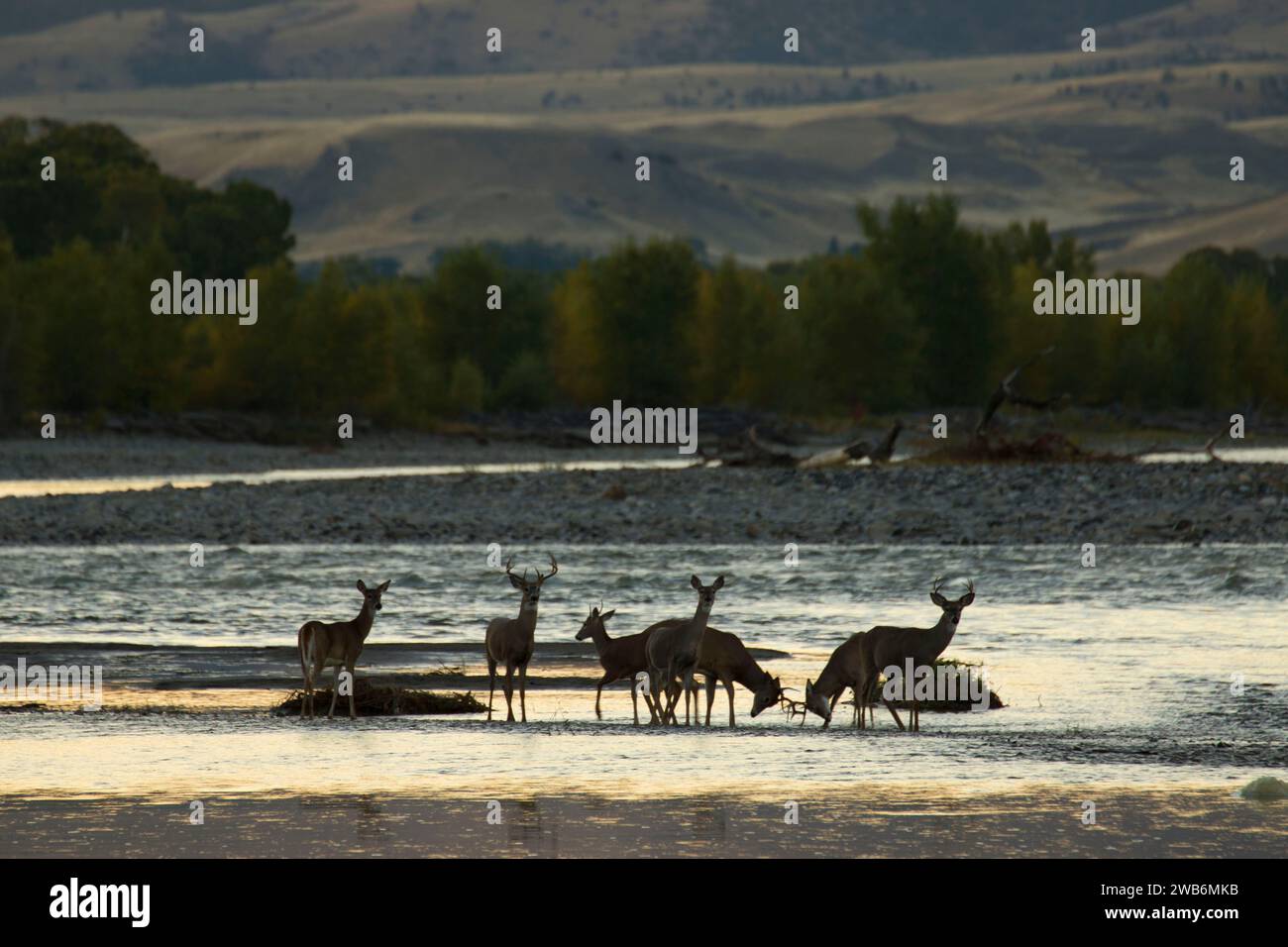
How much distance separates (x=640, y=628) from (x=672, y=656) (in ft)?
22.6

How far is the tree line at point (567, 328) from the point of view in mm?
76750

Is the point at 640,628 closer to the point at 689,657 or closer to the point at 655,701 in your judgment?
the point at 655,701

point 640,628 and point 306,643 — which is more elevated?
point 306,643

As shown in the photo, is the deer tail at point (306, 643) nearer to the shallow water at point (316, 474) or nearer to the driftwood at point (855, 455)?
the shallow water at point (316, 474)

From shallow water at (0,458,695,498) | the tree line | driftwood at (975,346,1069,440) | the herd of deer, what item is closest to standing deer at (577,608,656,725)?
the herd of deer

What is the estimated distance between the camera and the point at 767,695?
15.3 m

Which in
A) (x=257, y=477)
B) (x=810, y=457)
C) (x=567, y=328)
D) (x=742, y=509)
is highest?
(x=567, y=328)

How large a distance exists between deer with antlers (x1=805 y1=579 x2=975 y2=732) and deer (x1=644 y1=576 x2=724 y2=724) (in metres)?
0.89

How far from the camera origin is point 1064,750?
13359mm

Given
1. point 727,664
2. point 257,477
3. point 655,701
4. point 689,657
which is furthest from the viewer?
point 257,477

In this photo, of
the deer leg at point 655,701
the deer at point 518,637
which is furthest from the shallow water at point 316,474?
the deer leg at point 655,701

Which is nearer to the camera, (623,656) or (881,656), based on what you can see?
(881,656)

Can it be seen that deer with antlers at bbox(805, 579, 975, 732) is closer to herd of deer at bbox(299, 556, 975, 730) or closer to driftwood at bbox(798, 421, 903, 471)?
herd of deer at bbox(299, 556, 975, 730)

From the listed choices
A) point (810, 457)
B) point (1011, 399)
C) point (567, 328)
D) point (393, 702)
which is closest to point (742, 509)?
point (1011, 399)
